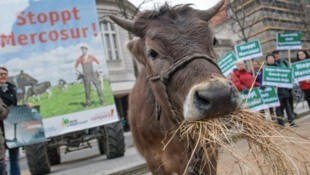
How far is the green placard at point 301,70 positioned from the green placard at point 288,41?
1.06 meters

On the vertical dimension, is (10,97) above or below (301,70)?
above

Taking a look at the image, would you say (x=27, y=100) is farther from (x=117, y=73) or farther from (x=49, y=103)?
(x=117, y=73)

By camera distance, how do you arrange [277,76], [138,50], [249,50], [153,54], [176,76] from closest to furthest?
[176,76] → [153,54] → [138,50] → [277,76] → [249,50]

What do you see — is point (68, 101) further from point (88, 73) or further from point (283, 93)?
point (283, 93)

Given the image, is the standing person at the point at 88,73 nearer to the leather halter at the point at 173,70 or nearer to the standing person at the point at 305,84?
the standing person at the point at 305,84

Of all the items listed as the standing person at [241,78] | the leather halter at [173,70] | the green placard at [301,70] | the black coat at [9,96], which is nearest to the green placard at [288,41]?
the green placard at [301,70]

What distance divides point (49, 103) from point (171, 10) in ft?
22.7

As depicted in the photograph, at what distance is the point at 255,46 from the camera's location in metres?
11.7

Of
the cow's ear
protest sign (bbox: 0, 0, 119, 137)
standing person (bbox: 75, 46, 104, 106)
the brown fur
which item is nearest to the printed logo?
protest sign (bbox: 0, 0, 119, 137)

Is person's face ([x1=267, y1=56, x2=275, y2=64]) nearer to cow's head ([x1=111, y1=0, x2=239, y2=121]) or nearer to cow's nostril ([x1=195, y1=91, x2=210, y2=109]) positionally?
cow's head ([x1=111, y1=0, x2=239, y2=121])

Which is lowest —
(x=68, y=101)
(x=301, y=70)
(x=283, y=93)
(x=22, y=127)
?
(x=283, y=93)

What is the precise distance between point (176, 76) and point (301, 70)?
9.97 meters

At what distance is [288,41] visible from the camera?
13180 millimetres

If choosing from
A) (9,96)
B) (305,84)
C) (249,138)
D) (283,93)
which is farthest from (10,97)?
(305,84)
